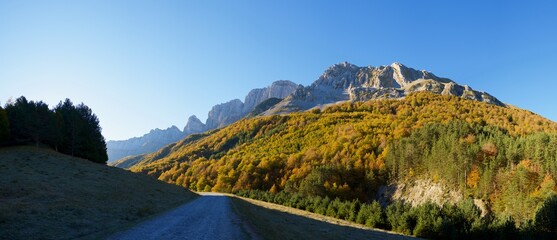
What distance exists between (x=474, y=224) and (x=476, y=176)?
47150 mm

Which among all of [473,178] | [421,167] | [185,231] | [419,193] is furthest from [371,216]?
[421,167]

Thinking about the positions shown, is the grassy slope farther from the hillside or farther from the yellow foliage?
the yellow foliage

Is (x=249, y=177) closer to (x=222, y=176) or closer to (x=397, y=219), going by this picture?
(x=222, y=176)

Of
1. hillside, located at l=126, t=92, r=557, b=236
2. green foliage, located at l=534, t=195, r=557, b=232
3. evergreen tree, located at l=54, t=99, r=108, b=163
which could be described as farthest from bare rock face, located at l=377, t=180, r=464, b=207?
evergreen tree, located at l=54, t=99, r=108, b=163

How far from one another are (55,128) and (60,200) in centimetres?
5167

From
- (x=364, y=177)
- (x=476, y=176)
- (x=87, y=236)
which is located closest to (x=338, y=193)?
(x=364, y=177)

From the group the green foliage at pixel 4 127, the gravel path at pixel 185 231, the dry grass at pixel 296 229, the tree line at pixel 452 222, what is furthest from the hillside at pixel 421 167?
the green foliage at pixel 4 127

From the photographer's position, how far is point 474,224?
49.0m

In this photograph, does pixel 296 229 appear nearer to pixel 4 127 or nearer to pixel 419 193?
pixel 4 127

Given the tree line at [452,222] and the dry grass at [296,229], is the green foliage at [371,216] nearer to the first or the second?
the tree line at [452,222]

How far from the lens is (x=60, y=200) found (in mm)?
30703

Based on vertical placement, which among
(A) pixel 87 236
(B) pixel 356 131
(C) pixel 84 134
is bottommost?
(A) pixel 87 236

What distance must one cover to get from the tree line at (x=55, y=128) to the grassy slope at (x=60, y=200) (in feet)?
45.3

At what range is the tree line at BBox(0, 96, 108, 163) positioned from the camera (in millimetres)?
68375
